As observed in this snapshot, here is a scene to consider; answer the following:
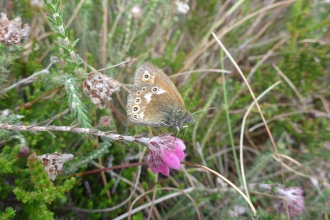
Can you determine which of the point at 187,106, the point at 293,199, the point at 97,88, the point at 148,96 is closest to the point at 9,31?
the point at 97,88

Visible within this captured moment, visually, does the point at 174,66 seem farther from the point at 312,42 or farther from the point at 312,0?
the point at 312,0

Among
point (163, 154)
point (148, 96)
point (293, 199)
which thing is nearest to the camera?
point (163, 154)

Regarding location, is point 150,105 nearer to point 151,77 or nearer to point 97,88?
point 151,77

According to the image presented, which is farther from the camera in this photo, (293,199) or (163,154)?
(293,199)

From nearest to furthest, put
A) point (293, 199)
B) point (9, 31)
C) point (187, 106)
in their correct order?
point (9, 31) → point (293, 199) → point (187, 106)

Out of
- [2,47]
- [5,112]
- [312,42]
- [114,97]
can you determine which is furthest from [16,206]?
[312,42]

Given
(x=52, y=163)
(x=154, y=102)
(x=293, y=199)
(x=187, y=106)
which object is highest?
(x=154, y=102)

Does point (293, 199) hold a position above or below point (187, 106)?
below

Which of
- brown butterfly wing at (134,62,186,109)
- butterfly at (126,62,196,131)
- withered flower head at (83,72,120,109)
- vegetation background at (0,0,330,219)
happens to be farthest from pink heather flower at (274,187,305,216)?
withered flower head at (83,72,120,109)
